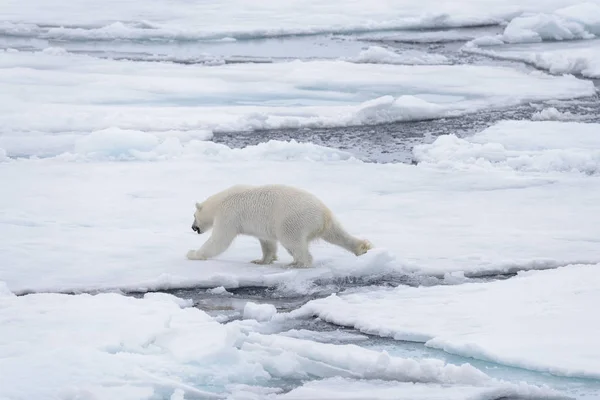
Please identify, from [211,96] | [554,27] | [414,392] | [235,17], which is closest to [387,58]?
[554,27]

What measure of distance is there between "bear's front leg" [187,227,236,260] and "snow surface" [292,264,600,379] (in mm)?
1049

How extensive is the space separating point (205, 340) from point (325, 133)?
7351 millimetres

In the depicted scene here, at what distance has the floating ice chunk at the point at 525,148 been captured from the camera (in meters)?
9.57

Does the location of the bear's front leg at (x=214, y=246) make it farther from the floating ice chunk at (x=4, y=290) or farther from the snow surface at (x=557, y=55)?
the snow surface at (x=557, y=55)

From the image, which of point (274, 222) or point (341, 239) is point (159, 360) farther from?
point (341, 239)

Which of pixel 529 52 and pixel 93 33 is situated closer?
pixel 529 52

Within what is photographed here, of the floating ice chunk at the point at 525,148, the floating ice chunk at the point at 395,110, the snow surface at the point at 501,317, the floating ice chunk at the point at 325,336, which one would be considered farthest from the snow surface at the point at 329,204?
the floating ice chunk at the point at 395,110

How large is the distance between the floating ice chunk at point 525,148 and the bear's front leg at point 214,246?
148 inches

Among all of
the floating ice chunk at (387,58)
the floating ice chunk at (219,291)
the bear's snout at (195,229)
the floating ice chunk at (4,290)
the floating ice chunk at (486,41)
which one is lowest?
the floating ice chunk at (219,291)

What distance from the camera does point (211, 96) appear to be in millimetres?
13688

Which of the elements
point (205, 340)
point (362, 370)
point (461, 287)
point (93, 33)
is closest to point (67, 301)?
point (205, 340)

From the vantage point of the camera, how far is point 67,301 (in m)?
5.16

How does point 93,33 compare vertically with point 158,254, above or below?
above

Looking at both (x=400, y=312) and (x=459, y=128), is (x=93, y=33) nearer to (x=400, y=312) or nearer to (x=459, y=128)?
(x=459, y=128)
